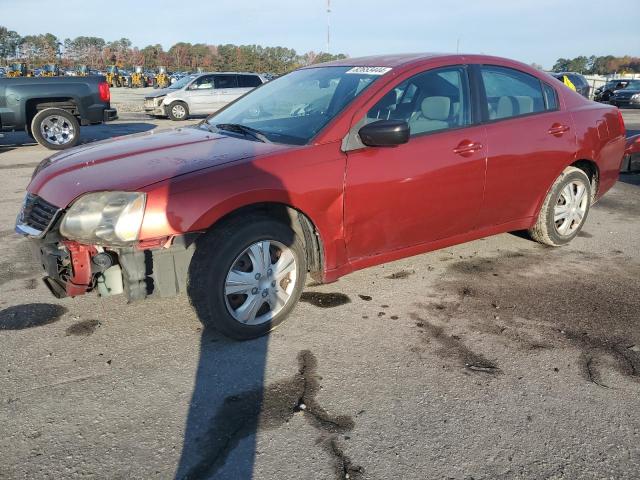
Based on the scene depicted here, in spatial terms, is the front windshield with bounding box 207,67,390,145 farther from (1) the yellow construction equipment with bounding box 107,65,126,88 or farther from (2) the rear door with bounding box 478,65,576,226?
(1) the yellow construction equipment with bounding box 107,65,126,88

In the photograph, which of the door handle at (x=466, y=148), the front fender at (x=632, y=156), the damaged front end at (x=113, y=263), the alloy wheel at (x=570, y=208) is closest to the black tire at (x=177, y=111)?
the front fender at (x=632, y=156)

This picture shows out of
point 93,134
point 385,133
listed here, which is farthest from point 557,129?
point 93,134

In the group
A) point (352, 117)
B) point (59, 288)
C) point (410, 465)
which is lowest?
point (410, 465)

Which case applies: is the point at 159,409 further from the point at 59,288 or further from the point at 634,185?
the point at 634,185

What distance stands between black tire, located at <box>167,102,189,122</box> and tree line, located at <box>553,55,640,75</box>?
94.5 metres

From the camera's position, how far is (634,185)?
841 cm

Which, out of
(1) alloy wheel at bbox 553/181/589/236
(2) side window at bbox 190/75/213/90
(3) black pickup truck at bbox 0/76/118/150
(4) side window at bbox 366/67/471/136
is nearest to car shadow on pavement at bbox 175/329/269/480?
(4) side window at bbox 366/67/471/136

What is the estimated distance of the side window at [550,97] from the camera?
15.3ft

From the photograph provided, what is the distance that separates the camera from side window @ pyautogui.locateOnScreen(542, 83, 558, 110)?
4.65 metres

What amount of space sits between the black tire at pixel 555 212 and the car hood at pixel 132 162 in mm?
2664

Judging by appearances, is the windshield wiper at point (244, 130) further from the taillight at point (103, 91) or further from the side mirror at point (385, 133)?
the taillight at point (103, 91)

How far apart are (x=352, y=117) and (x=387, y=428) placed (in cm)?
194

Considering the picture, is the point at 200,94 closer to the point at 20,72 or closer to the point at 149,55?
the point at 20,72

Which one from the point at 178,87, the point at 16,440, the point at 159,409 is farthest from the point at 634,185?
the point at 178,87
